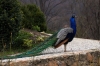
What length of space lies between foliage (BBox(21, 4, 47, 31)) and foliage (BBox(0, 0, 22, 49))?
4.00 metres

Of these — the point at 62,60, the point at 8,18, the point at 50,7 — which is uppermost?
the point at 50,7

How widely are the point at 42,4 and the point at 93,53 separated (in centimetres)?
1798

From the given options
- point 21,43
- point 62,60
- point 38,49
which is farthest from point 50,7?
point 62,60

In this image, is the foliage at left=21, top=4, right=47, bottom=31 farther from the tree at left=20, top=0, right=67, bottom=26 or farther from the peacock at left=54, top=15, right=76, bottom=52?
the tree at left=20, top=0, right=67, bottom=26

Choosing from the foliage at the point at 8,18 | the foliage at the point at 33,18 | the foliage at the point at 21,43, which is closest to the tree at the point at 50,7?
the foliage at the point at 33,18

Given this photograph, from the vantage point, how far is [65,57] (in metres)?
7.54

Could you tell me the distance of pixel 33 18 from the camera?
1412 centimetres

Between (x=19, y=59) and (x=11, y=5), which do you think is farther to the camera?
(x=11, y=5)

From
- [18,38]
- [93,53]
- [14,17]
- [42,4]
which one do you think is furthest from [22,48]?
[42,4]

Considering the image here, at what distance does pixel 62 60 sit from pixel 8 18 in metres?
2.55

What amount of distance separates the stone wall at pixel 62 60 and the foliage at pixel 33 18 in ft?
19.6

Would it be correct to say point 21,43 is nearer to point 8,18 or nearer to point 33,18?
point 8,18

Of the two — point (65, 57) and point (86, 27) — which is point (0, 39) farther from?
point (86, 27)

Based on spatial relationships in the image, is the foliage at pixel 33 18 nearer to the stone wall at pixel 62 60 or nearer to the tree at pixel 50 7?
the stone wall at pixel 62 60
